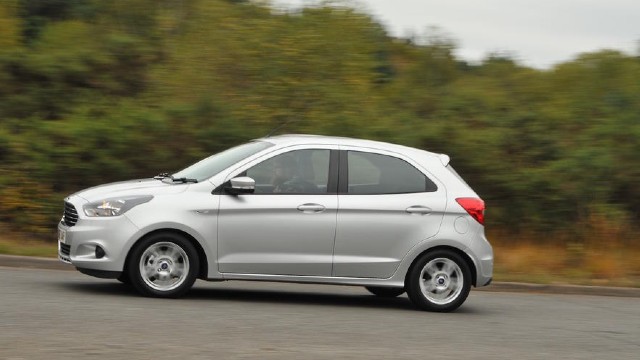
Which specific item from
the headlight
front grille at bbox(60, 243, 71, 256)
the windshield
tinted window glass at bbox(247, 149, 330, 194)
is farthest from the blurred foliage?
tinted window glass at bbox(247, 149, 330, 194)

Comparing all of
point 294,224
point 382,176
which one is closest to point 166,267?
point 294,224

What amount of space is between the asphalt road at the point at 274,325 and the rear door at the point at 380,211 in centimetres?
57

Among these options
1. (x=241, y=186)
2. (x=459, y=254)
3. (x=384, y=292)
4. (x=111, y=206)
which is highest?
(x=241, y=186)

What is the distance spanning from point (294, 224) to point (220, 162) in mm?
1045

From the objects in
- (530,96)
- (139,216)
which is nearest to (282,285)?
(139,216)

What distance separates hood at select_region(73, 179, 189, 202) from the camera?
33.8ft

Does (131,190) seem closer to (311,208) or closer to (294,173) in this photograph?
(294,173)

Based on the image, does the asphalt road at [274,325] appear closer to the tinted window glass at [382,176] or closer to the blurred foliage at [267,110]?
the tinted window glass at [382,176]

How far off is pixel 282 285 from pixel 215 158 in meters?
2.50

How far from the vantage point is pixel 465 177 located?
18125mm

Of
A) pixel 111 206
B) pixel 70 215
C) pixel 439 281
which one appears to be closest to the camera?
pixel 111 206

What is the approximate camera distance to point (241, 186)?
1038 cm

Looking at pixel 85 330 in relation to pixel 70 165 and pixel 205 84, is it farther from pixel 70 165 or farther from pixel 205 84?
pixel 205 84

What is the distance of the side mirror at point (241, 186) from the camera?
34.1ft
